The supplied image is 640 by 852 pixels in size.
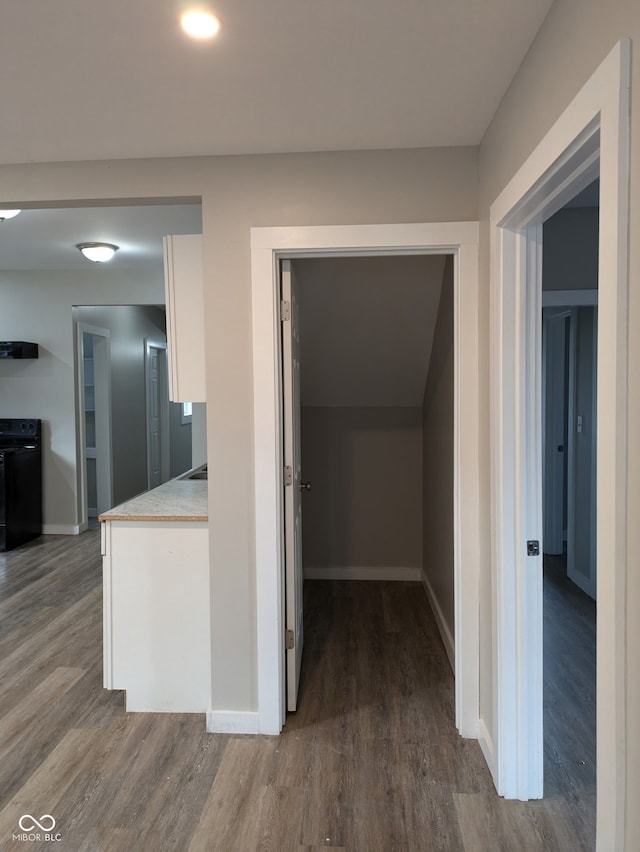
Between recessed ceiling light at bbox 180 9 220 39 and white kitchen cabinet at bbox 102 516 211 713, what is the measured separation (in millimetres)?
1743

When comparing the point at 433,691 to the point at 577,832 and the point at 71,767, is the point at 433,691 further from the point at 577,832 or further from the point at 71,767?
the point at 71,767

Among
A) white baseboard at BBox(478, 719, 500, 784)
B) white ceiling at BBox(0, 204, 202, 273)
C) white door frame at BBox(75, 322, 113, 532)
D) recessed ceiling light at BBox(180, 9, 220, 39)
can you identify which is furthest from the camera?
white door frame at BBox(75, 322, 113, 532)

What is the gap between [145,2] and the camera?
1430 mm

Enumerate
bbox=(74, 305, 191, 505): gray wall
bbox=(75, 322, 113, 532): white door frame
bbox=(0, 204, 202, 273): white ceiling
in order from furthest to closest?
1. bbox=(74, 305, 191, 505): gray wall
2. bbox=(75, 322, 113, 532): white door frame
3. bbox=(0, 204, 202, 273): white ceiling

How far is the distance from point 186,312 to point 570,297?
2532 millimetres

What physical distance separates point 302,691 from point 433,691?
0.61 meters

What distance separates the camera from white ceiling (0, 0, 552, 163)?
148cm

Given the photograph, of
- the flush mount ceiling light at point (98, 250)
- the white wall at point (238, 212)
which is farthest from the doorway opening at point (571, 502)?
the flush mount ceiling light at point (98, 250)

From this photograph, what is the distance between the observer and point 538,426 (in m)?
1.96

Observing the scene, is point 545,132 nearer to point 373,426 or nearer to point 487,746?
point 487,746

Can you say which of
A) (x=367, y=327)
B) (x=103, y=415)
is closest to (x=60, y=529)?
(x=103, y=415)

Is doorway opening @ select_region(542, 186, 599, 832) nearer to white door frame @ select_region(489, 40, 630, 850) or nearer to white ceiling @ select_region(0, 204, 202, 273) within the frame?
white door frame @ select_region(489, 40, 630, 850)

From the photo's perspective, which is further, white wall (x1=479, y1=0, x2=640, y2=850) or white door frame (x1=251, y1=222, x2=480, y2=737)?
white door frame (x1=251, y1=222, x2=480, y2=737)

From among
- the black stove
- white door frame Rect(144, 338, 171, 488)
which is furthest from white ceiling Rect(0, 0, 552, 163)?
white door frame Rect(144, 338, 171, 488)
